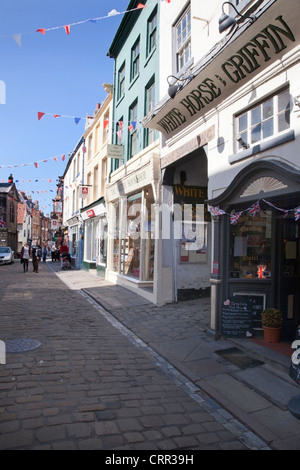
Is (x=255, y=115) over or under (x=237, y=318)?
over

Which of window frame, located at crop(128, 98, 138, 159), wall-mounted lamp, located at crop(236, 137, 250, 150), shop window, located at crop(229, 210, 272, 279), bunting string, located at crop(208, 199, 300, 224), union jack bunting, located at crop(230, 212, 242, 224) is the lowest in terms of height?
shop window, located at crop(229, 210, 272, 279)

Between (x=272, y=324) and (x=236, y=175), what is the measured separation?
2654mm

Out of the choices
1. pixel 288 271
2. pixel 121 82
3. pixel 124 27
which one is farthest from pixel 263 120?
pixel 121 82

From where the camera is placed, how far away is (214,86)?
6.75 metres

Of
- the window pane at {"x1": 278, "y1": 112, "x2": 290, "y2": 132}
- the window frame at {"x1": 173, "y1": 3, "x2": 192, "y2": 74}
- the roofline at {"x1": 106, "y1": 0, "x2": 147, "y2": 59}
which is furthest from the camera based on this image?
the roofline at {"x1": 106, "y1": 0, "x2": 147, "y2": 59}

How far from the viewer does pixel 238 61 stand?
593cm

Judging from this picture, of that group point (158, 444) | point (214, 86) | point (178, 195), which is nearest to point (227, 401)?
point (158, 444)

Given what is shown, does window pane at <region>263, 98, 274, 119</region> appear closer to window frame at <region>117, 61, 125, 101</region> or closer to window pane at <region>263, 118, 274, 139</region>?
window pane at <region>263, 118, 274, 139</region>

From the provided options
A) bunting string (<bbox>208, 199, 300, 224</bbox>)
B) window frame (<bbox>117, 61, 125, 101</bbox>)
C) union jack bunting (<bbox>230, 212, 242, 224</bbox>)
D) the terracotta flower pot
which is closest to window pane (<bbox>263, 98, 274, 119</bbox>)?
bunting string (<bbox>208, 199, 300, 224</bbox>)

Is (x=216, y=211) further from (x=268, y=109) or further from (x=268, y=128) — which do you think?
(x=268, y=109)

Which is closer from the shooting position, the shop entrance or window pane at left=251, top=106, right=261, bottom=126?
window pane at left=251, top=106, right=261, bottom=126

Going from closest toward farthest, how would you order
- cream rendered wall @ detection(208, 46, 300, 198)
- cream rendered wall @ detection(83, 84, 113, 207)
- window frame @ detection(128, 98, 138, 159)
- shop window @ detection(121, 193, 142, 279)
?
1. cream rendered wall @ detection(208, 46, 300, 198)
2. shop window @ detection(121, 193, 142, 279)
3. window frame @ detection(128, 98, 138, 159)
4. cream rendered wall @ detection(83, 84, 113, 207)

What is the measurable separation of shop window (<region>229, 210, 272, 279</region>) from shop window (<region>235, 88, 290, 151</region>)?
56.4 inches

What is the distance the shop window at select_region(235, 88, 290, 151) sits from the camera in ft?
18.0
